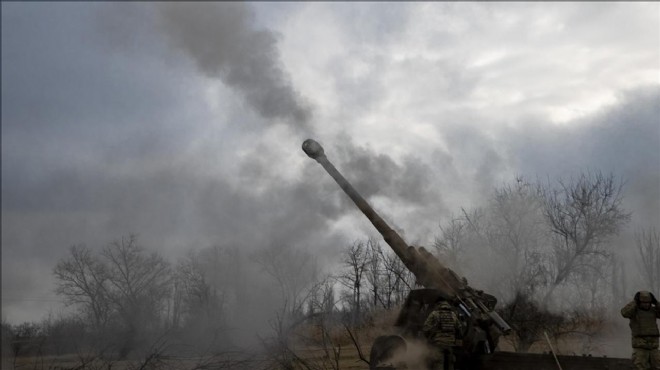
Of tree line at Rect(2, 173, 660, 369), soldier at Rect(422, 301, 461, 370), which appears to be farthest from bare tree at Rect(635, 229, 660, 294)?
soldier at Rect(422, 301, 461, 370)

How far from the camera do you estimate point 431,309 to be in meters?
13.1

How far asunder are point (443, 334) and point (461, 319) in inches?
34.9

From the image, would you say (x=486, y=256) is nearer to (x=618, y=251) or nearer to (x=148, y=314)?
(x=618, y=251)

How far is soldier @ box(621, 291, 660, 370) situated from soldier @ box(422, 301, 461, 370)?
283cm

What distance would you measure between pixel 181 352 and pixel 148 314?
7.00 meters

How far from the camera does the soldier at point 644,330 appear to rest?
1070cm

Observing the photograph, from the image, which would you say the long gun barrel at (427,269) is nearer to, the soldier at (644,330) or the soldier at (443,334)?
the soldier at (443,334)

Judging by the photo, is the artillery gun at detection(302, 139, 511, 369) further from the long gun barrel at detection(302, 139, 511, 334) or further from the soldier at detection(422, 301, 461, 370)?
the soldier at detection(422, 301, 461, 370)

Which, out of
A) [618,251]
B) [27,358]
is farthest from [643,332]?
[27,358]

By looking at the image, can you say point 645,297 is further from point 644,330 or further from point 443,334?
point 443,334

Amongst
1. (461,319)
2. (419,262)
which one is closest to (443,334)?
(461,319)

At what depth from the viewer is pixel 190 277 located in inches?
947

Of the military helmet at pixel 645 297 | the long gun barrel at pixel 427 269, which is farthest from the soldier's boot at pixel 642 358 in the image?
the long gun barrel at pixel 427 269

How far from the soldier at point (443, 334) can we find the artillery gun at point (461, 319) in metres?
0.23
